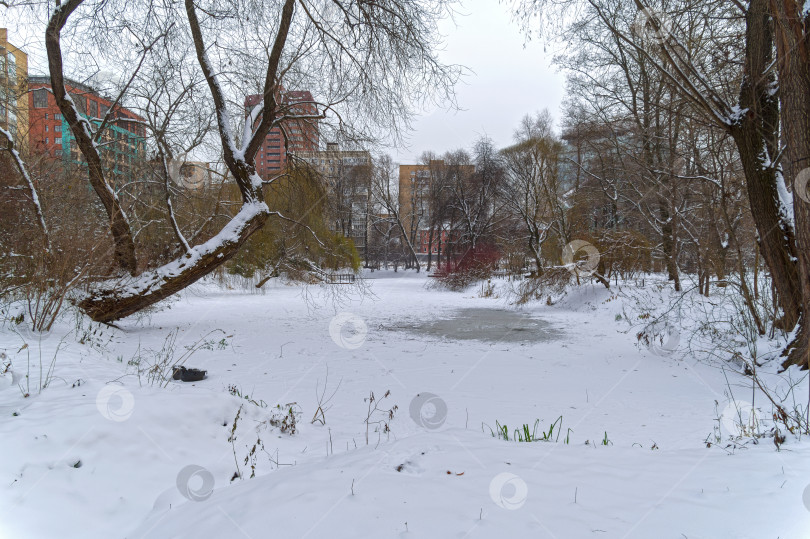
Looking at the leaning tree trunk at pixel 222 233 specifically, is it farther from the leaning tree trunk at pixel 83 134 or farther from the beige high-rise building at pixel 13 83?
the beige high-rise building at pixel 13 83

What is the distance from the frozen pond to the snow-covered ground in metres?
2.67

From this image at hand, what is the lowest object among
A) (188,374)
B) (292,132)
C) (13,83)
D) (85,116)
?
(188,374)

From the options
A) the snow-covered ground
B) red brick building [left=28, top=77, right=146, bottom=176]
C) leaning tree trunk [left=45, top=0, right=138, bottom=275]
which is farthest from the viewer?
red brick building [left=28, top=77, right=146, bottom=176]

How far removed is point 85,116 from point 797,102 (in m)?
11.5

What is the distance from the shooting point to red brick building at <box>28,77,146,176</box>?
890 centimetres

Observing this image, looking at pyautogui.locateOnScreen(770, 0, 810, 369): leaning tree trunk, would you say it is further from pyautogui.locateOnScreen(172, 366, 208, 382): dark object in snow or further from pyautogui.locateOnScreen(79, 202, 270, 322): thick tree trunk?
pyautogui.locateOnScreen(79, 202, 270, 322): thick tree trunk

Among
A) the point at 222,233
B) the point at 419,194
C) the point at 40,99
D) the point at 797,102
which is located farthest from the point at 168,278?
the point at 419,194

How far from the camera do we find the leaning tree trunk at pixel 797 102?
4.37m

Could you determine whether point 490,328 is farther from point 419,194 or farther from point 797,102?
point 419,194

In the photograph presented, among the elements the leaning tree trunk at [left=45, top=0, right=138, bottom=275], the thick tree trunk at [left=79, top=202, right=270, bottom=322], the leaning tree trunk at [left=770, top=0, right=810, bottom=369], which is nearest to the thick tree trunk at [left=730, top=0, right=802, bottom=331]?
the leaning tree trunk at [left=770, top=0, right=810, bottom=369]

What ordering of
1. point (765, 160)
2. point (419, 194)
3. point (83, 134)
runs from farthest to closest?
point (419, 194)
point (83, 134)
point (765, 160)

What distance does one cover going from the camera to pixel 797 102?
449 centimetres

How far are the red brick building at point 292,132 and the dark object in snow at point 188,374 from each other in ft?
18.9

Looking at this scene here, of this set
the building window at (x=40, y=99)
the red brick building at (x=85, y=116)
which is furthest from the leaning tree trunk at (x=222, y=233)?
the building window at (x=40, y=99)
